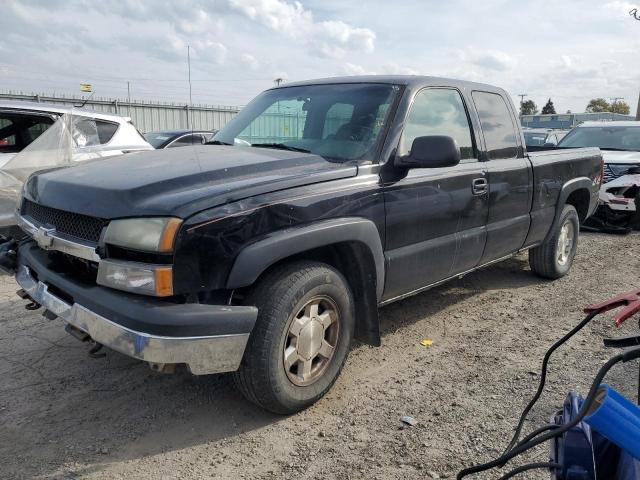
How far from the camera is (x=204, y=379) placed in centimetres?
332

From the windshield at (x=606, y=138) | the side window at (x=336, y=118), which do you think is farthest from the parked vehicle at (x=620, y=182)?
the side window at (x=336, y=118)

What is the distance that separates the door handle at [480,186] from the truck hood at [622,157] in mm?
5216

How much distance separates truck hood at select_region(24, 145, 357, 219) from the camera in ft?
7.98

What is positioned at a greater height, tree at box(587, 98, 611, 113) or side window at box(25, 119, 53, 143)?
tree at box(587, 98, 611, 113)

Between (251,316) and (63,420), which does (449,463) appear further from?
(63,420)

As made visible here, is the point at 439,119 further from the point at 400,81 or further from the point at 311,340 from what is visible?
the point at 311,340

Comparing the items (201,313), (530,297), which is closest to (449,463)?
(201,313)

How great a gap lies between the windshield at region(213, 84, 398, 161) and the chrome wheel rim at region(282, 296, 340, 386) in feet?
3.17

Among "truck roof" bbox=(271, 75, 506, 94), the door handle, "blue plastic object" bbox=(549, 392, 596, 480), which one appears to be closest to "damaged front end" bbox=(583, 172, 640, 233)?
"truck roof" bbox=(271, 75, 506, 94)

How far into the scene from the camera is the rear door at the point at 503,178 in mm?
4173

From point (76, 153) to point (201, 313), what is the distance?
4.42 metres

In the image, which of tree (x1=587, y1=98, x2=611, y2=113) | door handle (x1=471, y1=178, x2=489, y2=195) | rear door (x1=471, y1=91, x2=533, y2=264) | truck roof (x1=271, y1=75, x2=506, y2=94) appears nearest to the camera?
truck roof (x1=271, y1=75, x2=506, y2=94)

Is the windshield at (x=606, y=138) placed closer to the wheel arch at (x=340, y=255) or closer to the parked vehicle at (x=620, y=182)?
the parked vehicle at (x=620, y=182)

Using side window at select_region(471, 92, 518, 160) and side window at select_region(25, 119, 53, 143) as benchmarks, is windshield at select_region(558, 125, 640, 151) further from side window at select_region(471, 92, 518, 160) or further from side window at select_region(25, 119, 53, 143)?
side window at select_region(25, 119, 53, 143)
